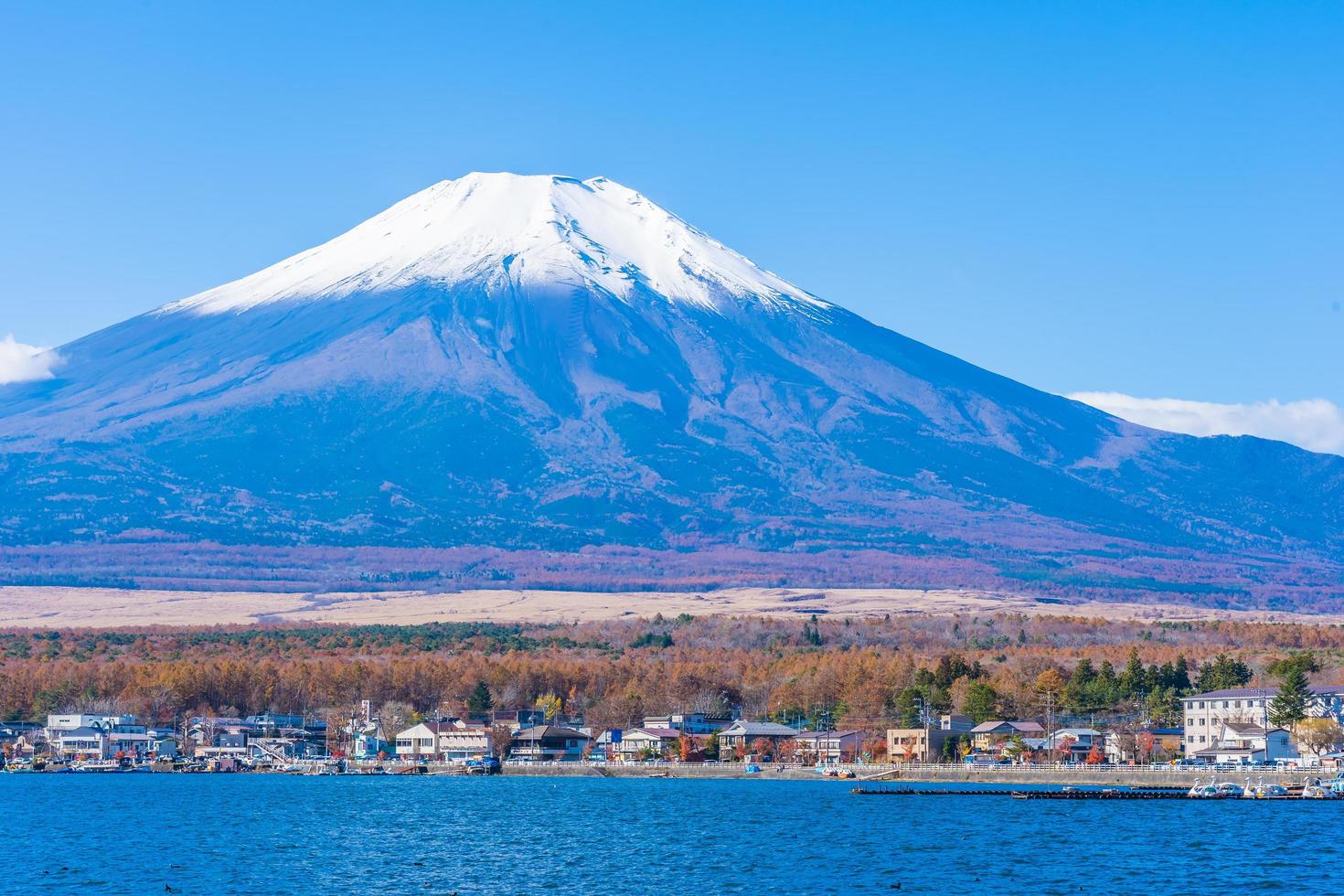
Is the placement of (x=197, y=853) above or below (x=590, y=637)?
below

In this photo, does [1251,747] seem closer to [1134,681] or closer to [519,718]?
[1134,681]

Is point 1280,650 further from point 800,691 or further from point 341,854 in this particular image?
point 341,854

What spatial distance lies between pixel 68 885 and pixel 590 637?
4488 inches

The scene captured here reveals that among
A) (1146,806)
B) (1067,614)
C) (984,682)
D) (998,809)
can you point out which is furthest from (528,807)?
(1067,614)

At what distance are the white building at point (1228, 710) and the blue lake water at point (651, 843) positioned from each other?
16.7 meters

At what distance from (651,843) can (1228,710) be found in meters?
44.3

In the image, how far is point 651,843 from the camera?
66438mm

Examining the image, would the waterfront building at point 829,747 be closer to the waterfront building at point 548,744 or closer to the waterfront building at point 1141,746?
the waterfront building at point 548,744

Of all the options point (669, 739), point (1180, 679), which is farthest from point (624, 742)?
point (1180, 679)

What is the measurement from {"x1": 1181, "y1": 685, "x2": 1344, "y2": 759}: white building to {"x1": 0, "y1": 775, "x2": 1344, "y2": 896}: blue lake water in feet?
54.8

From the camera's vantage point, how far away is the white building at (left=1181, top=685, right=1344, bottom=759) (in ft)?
328

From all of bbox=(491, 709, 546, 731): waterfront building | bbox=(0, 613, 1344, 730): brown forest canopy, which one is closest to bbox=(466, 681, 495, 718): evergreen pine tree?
bbox=(491, 709, 546, 731): waterfront building

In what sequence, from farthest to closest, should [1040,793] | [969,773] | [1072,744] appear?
1. [1072,744]
2. [969,773]
3. [1040,793]

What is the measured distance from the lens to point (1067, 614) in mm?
197250
